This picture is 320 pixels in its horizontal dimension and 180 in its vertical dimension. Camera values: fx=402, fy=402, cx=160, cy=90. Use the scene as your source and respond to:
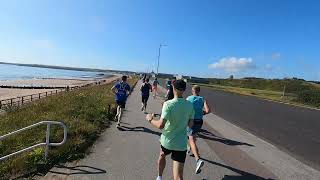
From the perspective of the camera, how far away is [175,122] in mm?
5387

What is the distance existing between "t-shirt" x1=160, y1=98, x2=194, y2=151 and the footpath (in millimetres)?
1598

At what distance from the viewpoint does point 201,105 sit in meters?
8.24

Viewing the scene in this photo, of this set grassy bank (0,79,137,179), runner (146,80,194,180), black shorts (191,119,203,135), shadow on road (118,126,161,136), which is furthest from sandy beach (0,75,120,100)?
runner (146,80,194,180)

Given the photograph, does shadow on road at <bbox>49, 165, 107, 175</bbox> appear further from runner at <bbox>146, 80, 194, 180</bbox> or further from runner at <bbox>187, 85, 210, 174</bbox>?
runner at <bbox>146, 80, 194, 180</bbox>

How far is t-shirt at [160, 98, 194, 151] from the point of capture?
536 centimetres

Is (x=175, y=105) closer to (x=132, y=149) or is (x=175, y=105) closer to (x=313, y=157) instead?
(x=132, y=149)

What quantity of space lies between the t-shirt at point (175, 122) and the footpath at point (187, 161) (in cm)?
160

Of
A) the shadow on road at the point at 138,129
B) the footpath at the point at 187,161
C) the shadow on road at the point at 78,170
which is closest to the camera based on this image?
the shadow on road at the point at 78,170

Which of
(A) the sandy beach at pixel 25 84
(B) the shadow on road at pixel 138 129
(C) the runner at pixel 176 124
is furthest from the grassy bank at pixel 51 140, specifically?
(A) the sandy beach at pixel 25 84

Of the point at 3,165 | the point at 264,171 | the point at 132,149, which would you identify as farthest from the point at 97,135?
the point at 264,171

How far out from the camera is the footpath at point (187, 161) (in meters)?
7.02

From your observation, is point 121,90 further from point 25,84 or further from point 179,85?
point 25,84

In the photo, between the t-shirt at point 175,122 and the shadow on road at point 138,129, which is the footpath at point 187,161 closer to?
the shadow on road at point 138,129

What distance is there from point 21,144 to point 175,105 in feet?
16.6
